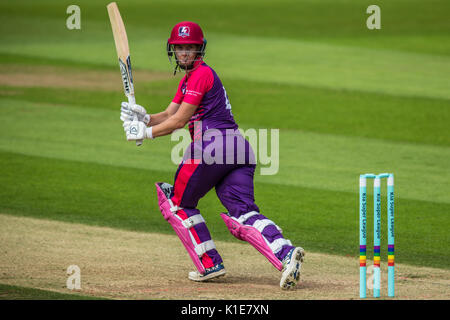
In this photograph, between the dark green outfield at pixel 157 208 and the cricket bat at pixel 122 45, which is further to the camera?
the dark green outfield at pixel 157 208

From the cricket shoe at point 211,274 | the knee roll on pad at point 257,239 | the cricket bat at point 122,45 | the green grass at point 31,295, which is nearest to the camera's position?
the green grass at point 31,295

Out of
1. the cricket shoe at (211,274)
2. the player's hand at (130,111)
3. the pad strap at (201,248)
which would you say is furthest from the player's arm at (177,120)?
the cricket shoe at (211,274)

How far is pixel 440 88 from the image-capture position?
54.1 feet

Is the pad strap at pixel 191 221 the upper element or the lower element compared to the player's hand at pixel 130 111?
lower

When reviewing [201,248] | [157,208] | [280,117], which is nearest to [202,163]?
[201,248]

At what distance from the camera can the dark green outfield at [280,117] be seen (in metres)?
9.48

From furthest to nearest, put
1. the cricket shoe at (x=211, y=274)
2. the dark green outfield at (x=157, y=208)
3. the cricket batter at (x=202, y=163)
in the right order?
the dark green outfield at (x=157, y=208) < the cricket shoe at (x=211, y=274) < the cricket batter at (x=202, y=163)

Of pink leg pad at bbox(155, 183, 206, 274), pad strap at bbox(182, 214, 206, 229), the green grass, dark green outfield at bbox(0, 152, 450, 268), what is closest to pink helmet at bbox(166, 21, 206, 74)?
pink leg pad at bbox(155, 183, 206, 274)

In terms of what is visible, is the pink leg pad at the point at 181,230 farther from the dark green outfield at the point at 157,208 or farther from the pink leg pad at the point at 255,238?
the dark green outfield at the point at 157,208

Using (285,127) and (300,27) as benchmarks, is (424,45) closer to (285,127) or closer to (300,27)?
(300,27)

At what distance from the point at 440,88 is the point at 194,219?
10682mm

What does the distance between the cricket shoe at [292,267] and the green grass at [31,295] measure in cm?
140
